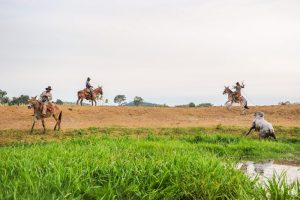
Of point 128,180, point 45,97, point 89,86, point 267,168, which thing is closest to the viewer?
point 128,180

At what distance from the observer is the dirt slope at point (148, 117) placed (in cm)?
3036

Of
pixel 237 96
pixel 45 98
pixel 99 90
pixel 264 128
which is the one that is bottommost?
pixel 264 128

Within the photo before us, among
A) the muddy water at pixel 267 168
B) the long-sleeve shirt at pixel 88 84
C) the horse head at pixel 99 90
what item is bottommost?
the muddy water at pixel 267 168

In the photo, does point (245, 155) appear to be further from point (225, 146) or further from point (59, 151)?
point (59, 151)

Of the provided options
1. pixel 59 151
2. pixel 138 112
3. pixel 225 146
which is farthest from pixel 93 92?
pixel 59 151

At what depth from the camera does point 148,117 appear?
3416 centimetres

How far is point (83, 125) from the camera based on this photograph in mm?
29547

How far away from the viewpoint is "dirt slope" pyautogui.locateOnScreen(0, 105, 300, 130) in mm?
30356

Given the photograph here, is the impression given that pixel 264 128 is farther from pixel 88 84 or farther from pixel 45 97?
pixel 88 84

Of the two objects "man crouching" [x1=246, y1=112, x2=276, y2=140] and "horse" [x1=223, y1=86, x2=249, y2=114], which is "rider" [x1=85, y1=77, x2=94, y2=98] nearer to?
"horse" [x1=223, y1=86, x2=249, y2=114]

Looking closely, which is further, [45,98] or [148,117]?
[148,117]

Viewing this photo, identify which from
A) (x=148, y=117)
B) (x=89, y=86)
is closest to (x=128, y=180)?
(x=148, y=117)

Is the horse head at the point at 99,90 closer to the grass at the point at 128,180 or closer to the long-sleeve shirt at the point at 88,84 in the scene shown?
the long-sleeve shirt at the point at 88,84

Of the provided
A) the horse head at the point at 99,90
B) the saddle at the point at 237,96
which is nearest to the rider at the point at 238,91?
the saddle at the point at 237,96
